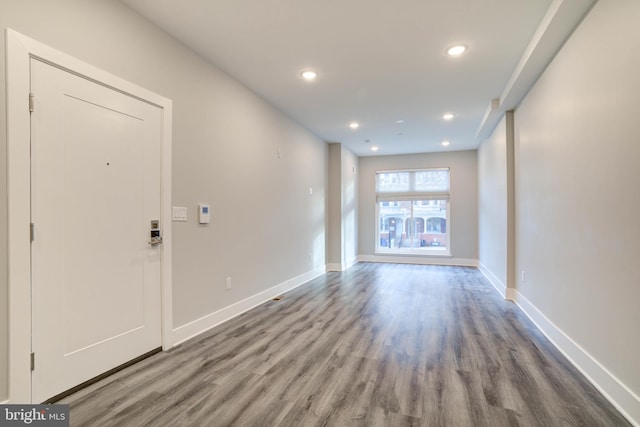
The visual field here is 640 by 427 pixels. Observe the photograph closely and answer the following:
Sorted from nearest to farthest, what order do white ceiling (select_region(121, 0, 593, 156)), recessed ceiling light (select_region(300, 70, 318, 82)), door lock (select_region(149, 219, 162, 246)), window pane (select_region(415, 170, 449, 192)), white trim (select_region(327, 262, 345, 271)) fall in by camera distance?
white ceiling (select_region(121, 0, 593, 156))
door lock (select_region(149, 219, 162, 246))
recessed ceiling light (select_region(300, 70, 318, 82))
white trim (select_region(327, 262, 345, 271))
window pane (select_region(415, 170, 449, 192))

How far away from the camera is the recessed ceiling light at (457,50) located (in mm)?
2968

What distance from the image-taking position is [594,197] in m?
2.20

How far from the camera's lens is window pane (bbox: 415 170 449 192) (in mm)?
7914

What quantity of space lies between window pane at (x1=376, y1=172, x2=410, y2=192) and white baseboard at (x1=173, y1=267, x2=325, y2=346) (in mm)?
4003

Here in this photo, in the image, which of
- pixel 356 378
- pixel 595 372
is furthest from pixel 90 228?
pixel 595 372

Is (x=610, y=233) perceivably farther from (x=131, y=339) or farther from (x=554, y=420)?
(x=131, y=339)

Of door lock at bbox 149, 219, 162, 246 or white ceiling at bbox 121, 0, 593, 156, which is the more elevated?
white ceiling at bbox 121, 0, 593, 156

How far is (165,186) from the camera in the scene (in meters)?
2.68

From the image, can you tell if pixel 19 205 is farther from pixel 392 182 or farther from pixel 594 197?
pixel 392 182

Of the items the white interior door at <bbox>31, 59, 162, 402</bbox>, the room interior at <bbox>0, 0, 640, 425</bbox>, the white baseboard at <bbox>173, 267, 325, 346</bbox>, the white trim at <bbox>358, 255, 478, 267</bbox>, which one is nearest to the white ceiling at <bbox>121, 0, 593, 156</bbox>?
the room interior at <bbox>0, 0, 640, 425</bbox>

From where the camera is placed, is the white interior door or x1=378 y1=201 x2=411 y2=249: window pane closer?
the white interior door

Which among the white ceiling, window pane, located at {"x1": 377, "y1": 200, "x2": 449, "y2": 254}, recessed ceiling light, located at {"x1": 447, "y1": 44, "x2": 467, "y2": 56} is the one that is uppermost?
the white ceiling

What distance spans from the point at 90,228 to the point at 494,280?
220 inches

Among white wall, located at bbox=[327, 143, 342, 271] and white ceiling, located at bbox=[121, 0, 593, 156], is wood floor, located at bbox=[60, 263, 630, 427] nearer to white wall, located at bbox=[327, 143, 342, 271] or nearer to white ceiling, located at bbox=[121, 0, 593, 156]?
white ceiling, located at bbox=[121, 0, 593, 156]
